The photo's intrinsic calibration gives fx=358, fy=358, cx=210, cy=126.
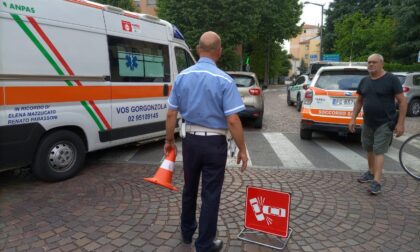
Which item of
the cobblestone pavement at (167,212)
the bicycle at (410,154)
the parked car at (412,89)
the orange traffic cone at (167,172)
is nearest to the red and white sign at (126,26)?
the cobblestone pavement at (167,212)

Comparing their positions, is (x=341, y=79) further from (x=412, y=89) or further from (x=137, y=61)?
(x=412, y=89)

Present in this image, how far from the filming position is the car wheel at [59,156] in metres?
4.85

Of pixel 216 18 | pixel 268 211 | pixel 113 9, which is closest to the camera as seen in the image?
pixel 268 211

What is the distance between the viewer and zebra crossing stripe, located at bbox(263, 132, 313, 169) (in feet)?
20.6

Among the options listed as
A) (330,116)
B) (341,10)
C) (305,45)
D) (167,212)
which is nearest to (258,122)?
(330,116)

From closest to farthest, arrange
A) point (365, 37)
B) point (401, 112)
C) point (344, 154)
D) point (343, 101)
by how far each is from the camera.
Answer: point (401, 112), point (344, 154), point (343, 101), point (365, 37)

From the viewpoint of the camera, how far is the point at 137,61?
20.6 feet

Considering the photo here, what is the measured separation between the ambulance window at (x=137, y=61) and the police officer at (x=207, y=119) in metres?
3.04

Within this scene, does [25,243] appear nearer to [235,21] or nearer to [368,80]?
[368,80]

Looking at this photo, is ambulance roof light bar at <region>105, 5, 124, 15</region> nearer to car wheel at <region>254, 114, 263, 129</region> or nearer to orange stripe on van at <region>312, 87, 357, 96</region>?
orange stripe on van at <region>312, 87, 357, 96</region>

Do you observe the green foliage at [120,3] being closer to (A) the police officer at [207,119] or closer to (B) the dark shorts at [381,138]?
(B) the dark shorts at [381,138]

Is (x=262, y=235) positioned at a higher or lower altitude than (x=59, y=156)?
lower

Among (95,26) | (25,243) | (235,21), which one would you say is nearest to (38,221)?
(25,243)

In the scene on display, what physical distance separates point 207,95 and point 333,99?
5.25 metres
